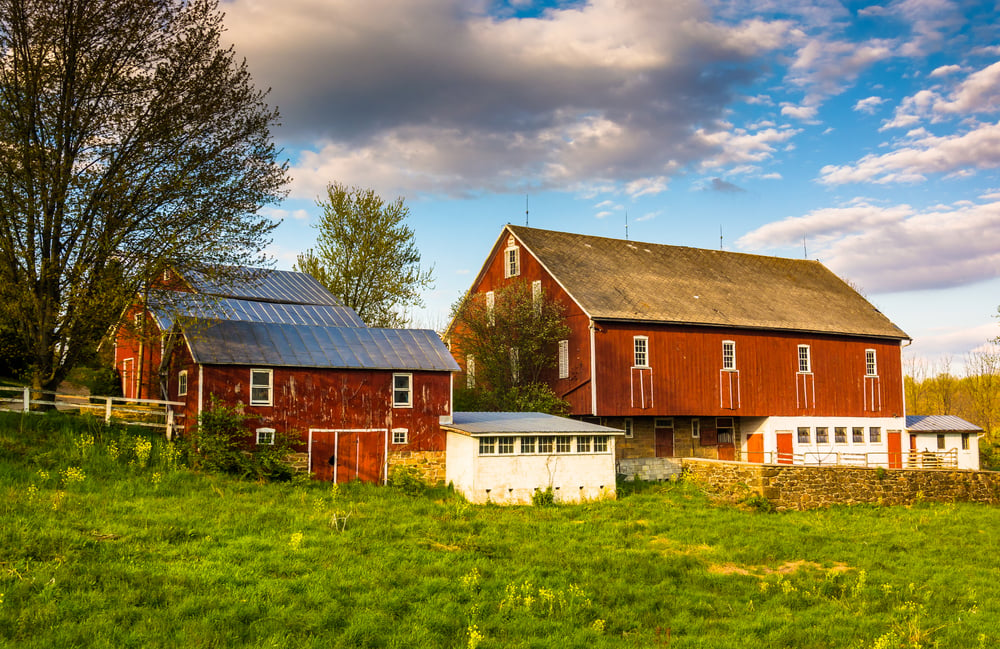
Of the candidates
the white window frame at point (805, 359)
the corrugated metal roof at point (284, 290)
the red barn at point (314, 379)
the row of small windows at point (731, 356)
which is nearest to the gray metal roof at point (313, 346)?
the red barn at point (314, 379)

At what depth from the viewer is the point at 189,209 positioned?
2611 cm

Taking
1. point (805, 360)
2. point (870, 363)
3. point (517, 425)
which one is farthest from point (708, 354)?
point (517, 425)

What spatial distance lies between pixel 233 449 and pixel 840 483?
2190 centimetres

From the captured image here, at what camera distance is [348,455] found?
27.2 meters

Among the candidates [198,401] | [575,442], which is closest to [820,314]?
[575,442]

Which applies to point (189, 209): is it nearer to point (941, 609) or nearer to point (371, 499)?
point (371, 499)

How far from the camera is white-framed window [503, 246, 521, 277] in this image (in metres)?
40.9

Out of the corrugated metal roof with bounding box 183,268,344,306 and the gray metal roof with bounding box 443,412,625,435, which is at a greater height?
the corrugated metal roof with bounding box 183,268,344,306

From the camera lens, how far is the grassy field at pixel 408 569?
1342 centimetres

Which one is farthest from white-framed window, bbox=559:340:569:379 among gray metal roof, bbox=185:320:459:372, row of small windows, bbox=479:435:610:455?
row of small windows, bbox=479:435:610:455

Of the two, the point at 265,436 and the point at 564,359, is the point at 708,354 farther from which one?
the point at 265,436

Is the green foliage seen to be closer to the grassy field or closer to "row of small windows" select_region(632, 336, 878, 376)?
the grassy field

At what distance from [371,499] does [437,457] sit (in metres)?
5.13

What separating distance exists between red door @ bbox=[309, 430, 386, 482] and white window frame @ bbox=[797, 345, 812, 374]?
2286 cm
